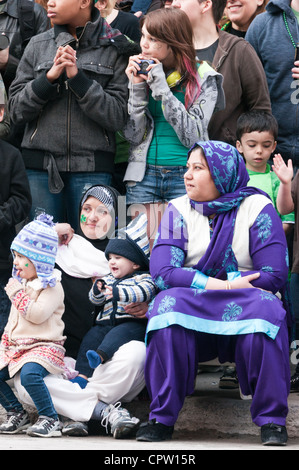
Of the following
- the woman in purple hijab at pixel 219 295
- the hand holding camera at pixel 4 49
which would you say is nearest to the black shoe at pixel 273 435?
the woman in purple hijab at pixel 219 295

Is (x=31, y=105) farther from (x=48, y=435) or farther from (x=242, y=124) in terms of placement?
(x=48, y=435)

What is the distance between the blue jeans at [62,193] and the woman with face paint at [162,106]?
0.80 feet

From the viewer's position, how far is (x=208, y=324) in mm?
4777

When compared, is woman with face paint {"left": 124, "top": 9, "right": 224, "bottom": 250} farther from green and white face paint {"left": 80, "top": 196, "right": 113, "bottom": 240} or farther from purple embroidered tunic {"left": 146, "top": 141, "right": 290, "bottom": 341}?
purple embroidered tunic {"left": 146, "top": 141, "right": 290, "bottom": 341}

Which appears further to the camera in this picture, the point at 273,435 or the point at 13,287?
the point at 13,287

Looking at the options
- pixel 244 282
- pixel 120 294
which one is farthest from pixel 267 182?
pixel 120 294

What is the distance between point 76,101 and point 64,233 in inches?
34.9

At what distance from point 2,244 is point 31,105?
89 centimetres

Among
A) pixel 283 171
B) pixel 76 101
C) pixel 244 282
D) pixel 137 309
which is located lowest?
pixel 137 309

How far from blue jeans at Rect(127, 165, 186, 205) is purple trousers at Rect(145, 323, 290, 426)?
Result: 1.22 metres

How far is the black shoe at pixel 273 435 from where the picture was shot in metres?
4.61

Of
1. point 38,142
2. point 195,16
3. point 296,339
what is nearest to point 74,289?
point 38,142

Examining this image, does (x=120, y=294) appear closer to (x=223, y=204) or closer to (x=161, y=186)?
(x=223, y=204)

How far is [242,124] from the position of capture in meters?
6.02
